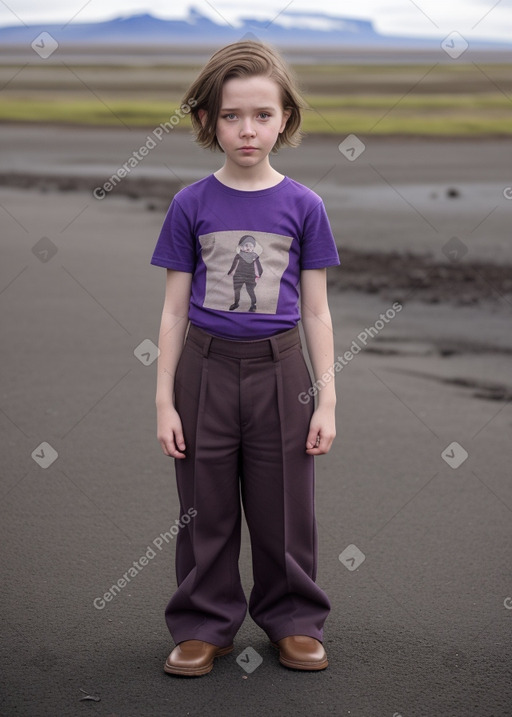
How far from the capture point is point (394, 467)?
15.8 feet

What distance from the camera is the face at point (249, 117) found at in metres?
2.76

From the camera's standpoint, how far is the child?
9.27 ft

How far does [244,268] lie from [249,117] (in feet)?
1.43

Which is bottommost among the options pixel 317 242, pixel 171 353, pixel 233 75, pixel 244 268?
pixel 171 353

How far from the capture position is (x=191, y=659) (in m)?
3.03

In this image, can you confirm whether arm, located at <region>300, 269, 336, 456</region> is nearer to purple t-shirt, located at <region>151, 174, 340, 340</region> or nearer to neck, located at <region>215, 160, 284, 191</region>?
purple t-shirt, located at <region>151, 174, 340, 340</region>

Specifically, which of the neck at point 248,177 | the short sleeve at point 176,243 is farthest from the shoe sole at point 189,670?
the neck at point 248,177

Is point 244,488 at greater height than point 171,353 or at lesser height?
lesser

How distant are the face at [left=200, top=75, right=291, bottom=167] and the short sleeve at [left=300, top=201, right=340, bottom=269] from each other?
24 cm

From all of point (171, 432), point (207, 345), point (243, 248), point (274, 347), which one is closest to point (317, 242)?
point (243, 248)

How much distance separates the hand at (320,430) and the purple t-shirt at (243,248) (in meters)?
0.30

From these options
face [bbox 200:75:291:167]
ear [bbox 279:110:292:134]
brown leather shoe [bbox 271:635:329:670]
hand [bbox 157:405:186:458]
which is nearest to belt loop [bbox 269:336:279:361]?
hand [bbox 157:405:186:458]

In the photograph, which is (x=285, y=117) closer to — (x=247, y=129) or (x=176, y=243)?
(x=247, y=129)

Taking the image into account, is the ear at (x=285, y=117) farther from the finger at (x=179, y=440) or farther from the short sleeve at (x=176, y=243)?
the finger at (x=179, y=440)
